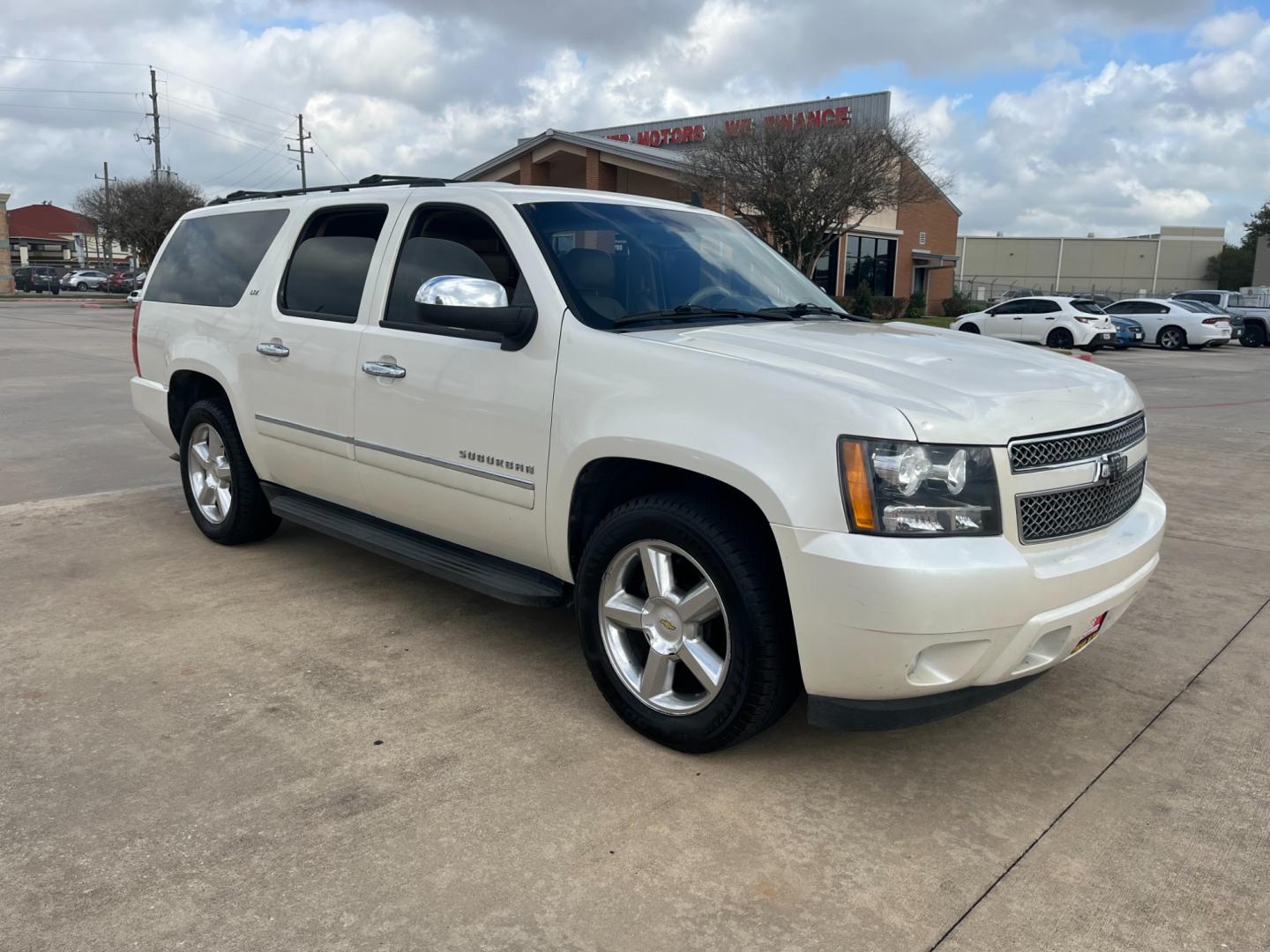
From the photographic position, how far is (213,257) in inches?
220

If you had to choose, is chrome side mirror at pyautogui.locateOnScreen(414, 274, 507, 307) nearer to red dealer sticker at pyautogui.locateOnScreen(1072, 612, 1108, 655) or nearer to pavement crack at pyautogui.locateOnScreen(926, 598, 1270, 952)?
red dealer sticker at pyautogui.locateOnScreen(1072, 612, 1108, 655)

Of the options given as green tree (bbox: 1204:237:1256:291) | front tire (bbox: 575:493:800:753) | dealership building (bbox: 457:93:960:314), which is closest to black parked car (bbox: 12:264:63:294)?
dealership building (bbox: 457:93:960:314)

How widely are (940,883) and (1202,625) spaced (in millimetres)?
2747

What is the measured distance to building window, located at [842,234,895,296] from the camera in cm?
3934

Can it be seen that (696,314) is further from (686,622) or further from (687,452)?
(686,622)

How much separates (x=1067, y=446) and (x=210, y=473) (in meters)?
4.51

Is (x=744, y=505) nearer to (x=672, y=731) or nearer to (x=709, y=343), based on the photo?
(x=709, y=343)

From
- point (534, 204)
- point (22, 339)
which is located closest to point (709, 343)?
point (534, 204)

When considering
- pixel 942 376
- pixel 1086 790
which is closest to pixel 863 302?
pixel 942 376

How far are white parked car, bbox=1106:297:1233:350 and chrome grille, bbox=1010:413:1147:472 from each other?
29.7 m

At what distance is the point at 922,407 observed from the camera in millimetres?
2902

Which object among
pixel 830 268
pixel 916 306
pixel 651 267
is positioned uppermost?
pixel 830 268

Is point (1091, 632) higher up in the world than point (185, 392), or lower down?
lower down

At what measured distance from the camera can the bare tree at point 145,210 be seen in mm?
43469
